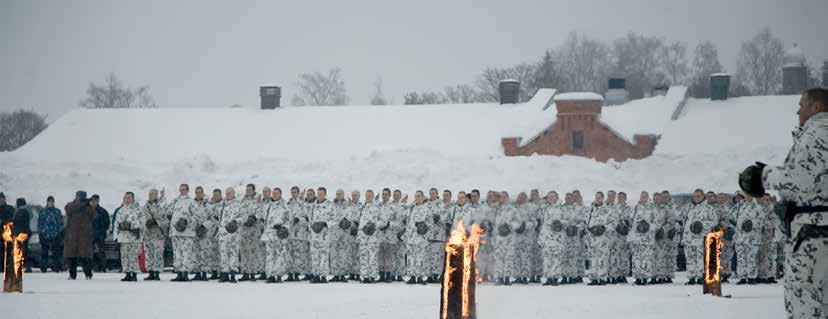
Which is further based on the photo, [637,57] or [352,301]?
[637,57]

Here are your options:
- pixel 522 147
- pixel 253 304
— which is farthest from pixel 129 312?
pixel 522 147

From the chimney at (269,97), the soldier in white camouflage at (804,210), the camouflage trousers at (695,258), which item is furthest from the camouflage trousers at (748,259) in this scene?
the chimney at (269,97)

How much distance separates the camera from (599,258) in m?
26.9

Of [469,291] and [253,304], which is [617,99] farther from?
[469,291]

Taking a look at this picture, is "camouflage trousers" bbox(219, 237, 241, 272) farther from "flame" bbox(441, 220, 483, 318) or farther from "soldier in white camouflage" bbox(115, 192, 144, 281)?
"flame" bbox(441, 220, 483, 318)

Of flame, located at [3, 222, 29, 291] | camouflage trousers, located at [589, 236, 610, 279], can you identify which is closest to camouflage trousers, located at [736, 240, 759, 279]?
camouflage trousers, located at [589, 236, 610, 279]

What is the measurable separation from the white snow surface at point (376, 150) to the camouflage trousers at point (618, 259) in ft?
53.4

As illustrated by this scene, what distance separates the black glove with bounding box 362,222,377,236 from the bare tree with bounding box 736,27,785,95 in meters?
75.1

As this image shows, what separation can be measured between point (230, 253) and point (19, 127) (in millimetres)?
89700

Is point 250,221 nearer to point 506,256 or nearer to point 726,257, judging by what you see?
point 506,256

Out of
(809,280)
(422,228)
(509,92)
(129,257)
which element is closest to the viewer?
(809,280)

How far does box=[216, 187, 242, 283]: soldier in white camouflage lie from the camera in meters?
26.6

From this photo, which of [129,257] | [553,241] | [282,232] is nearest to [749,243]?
[553,241]

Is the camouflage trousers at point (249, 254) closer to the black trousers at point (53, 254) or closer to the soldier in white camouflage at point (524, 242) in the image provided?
the soldier in white camouflage at point (524, 242)
